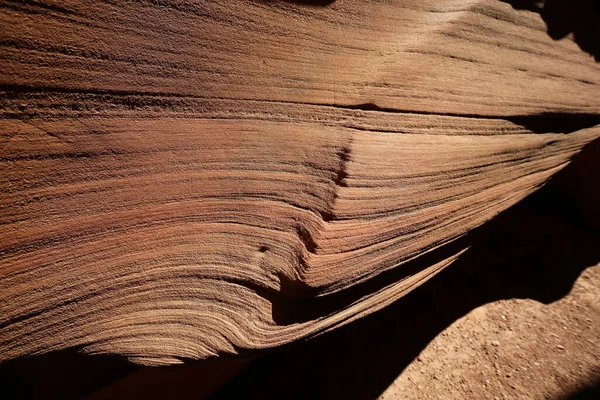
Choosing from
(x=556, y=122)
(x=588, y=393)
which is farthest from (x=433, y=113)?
(x=588, y=393)

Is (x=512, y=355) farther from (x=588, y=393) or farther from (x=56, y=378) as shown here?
(x=56, y=378)

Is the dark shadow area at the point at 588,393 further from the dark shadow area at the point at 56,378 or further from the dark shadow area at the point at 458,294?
the dark shadow area at the point at 56,378

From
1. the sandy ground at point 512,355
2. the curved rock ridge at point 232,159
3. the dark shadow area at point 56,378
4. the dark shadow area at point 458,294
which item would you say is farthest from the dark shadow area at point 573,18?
the dark shadow area at point 56,378

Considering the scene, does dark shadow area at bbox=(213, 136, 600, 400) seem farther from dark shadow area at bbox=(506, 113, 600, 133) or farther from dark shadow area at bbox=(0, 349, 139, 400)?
dark shadow area at bbox=(0, 349, 139, 400)

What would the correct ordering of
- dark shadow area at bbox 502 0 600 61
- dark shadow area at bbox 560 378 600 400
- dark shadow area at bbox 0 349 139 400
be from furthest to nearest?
dark shadow area at bbox 560 378 600 400 → dark shadow area at bbox 502 0 600 61 → dark shadow area at bbox 0 349 139 400

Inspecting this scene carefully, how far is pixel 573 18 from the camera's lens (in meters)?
1.17

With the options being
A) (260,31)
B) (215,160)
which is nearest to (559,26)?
(260,31)

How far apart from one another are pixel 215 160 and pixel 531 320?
1629mm

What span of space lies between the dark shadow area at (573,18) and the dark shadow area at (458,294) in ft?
1.89

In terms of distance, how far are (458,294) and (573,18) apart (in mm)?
1180

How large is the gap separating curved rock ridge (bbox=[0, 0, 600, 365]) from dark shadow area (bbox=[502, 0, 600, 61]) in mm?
44

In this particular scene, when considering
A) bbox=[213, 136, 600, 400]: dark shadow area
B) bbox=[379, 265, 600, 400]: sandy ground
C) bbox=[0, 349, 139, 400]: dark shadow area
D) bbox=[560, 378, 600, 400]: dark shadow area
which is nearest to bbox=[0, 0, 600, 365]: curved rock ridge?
bbox=[0, 349, 139, 400]: dark shadow area

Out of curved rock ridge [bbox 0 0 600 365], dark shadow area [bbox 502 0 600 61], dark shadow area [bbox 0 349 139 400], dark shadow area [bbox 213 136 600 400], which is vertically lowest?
dark shadow area [bbox 213 136 600 400]

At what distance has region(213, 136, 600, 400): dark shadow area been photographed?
1480mm
